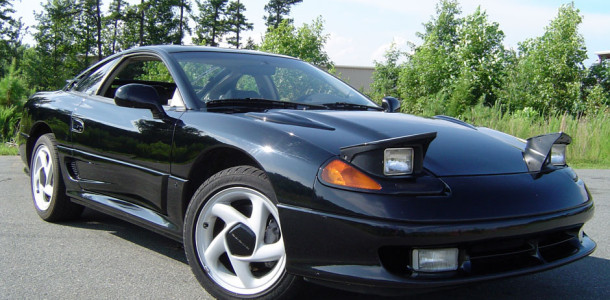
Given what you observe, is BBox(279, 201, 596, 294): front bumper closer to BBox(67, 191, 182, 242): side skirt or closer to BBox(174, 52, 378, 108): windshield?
BBox(67, 191, 182, 242): side skirt

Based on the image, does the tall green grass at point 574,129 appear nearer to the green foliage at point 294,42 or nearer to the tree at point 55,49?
the green foliage at point 294,42

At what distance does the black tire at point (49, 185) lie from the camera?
13.2ft

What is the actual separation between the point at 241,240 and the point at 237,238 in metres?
0.02

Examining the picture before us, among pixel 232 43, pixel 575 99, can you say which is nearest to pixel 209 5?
pixel 232 43

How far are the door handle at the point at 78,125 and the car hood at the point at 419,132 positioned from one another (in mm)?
1499

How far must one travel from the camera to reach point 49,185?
4.19m

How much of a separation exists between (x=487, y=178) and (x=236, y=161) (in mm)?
1202

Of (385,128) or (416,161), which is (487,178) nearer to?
(416,161)

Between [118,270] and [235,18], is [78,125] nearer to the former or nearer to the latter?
[118,270]

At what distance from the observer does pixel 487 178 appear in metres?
2.38

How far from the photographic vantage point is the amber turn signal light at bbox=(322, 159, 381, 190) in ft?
7.11

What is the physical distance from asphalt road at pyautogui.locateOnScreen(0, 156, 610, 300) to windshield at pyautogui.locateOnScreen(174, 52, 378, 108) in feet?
3.39

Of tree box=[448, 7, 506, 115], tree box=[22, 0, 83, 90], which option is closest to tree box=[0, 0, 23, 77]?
tree box=[22, 0, 83, 90]

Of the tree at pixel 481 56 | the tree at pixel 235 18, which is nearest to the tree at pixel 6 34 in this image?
the tree at pixel 235 18
